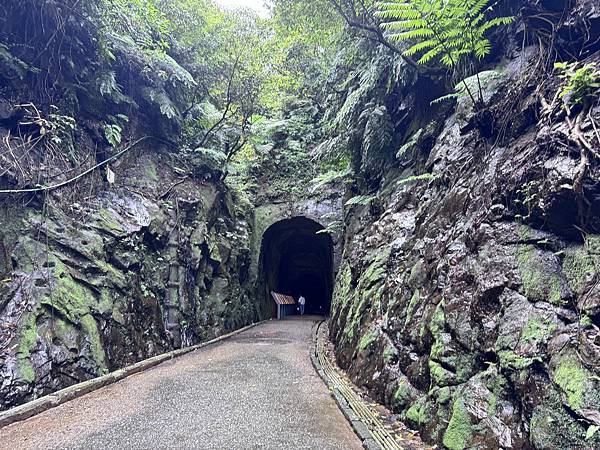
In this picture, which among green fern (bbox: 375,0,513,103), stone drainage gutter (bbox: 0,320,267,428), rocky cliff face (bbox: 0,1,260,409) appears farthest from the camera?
rocky cliff face (bbox: 0,1,260,409)

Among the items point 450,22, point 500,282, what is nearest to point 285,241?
point 450,22

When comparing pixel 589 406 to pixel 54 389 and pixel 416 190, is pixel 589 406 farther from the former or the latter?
pixel 54 389

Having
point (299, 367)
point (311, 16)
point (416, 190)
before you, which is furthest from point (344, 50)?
point (299, 367)

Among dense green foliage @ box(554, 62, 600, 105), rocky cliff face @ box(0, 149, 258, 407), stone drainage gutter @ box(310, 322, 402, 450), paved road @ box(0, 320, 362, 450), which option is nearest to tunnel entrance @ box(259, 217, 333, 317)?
rocky cliff face @ box(0, 149, 258, 407)

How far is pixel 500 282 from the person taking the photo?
3361mm

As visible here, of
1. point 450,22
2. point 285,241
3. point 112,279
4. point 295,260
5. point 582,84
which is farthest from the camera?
point 295,260

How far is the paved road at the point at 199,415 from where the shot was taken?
356 centimetres

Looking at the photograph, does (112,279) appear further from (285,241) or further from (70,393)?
(285,241)

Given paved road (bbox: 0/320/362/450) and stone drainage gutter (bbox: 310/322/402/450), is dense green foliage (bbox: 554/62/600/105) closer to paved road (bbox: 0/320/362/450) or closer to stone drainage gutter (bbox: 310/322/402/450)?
stone drainage gutter (bbox: 310/322/402/450)

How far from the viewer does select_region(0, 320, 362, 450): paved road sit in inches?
140

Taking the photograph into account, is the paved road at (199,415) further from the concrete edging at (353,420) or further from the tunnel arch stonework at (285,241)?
the tunnel arch stonework at (285,241)

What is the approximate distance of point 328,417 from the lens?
4348 millimetres

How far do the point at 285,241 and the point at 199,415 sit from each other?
15362 mm

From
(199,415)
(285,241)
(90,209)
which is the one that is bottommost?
(199,415)
